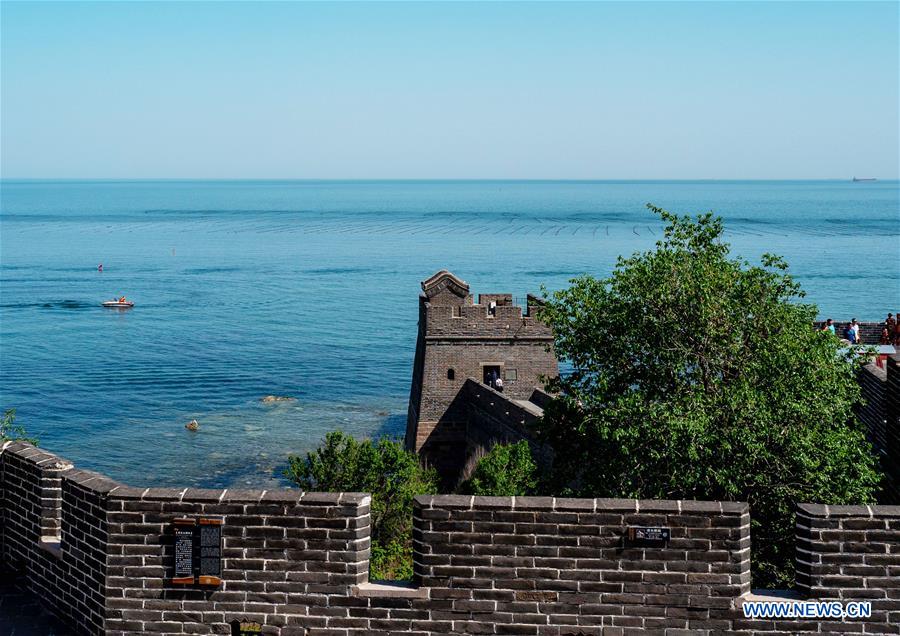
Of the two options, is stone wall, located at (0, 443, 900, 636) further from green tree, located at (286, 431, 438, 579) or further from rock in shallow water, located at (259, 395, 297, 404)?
rock in shallow water, located at (259, 395, 297, 404)

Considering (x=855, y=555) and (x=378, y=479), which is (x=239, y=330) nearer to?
(x=378, y=479)

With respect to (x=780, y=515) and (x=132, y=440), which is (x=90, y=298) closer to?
(x=132, y=440)

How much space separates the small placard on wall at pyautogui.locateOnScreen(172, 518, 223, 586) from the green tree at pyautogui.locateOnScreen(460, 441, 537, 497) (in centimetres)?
2043

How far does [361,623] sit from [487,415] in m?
31.4

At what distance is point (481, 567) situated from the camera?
8.19 meters

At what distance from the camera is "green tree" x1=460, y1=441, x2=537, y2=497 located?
2896cm

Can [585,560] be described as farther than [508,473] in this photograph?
No

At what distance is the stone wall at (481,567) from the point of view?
8.01m

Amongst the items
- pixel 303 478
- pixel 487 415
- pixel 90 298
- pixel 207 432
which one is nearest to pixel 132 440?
pixel 207 432

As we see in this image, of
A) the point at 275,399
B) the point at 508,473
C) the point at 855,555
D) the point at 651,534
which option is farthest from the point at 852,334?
the point at 275,399

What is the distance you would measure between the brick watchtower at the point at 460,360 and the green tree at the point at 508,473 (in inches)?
491

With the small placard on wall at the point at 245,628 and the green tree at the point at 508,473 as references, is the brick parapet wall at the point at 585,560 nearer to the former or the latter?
the small placard on wall at the point at 245,628

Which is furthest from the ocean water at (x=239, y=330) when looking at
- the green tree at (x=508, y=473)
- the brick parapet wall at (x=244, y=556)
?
the brick parapet wall at (x=244, y=556)

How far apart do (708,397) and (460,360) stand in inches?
1087
